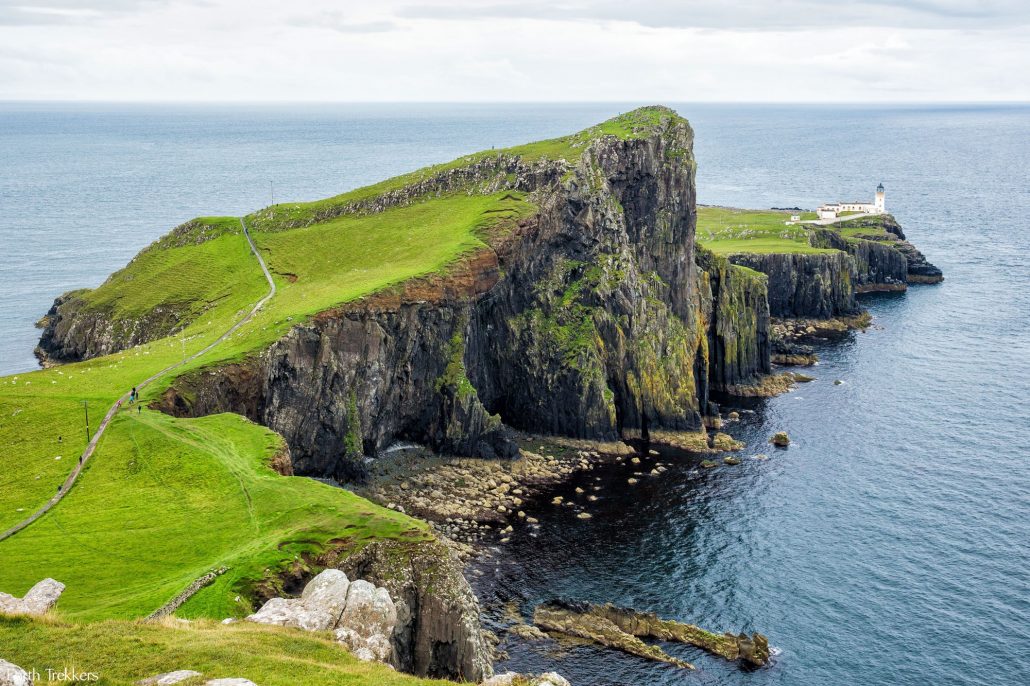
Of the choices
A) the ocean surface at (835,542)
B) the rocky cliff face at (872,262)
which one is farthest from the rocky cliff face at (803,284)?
the ocean surface at (835,542)

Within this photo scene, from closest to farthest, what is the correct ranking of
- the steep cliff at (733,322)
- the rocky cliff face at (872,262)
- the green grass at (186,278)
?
the green grass at (186,278) → the steep cliff at (733,322) → the rocky cliff face at (872,262)

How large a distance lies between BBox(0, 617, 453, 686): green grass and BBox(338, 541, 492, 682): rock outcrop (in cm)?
1187

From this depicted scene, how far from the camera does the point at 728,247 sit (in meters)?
167

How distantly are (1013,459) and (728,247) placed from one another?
8002 cm

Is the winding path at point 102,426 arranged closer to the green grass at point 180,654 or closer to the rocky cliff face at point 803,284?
the green grass at point 180,654

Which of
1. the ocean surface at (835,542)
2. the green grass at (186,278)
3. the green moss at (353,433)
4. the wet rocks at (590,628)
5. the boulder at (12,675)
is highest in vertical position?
the green grass at (186,278)

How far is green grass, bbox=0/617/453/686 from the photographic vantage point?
3259 cm

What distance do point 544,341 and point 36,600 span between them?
68.9 metres

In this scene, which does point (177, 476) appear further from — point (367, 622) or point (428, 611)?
point (367, 622)

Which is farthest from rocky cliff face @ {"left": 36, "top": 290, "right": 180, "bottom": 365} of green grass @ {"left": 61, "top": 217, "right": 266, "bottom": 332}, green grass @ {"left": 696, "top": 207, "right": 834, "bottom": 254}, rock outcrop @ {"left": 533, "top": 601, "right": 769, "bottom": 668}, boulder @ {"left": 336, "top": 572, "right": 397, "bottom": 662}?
green grass @ {"left": 696, "top": 207, "right": 834, "bottom": 254}

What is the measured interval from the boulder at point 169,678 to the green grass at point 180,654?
15.6 inches

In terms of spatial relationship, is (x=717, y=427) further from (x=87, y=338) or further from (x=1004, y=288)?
(x=1004, y=288)

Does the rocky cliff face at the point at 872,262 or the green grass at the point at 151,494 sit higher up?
the rocky cliff face at the point at 872,262

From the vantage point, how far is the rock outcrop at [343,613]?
41.0m
